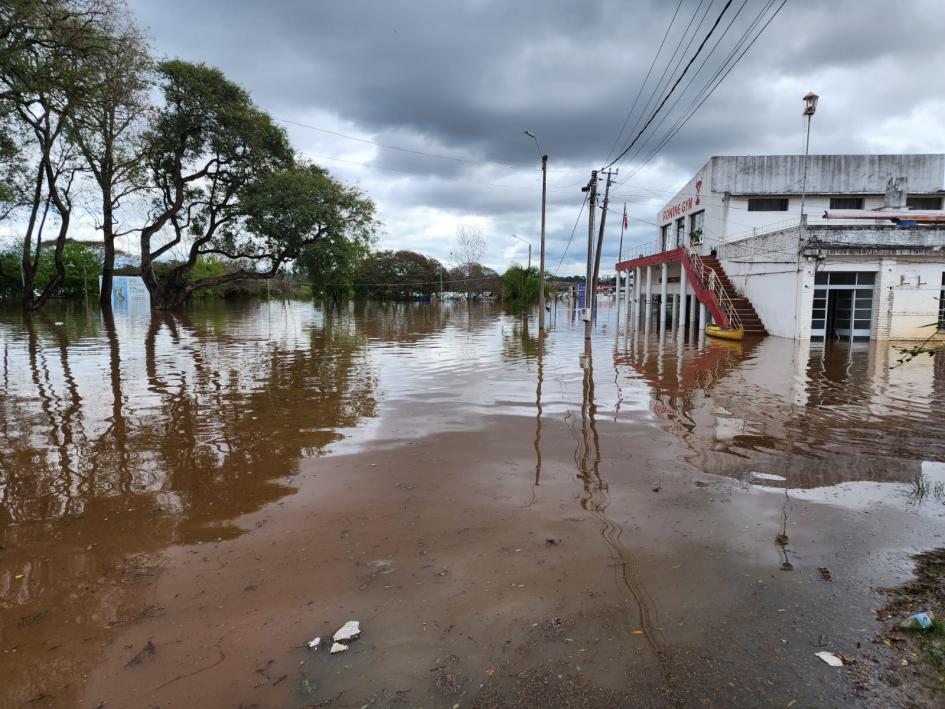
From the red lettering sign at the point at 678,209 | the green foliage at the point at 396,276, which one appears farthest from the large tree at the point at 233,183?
the green foliage at the point at 396,276

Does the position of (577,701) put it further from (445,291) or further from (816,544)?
(445,291)

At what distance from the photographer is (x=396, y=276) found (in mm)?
93750

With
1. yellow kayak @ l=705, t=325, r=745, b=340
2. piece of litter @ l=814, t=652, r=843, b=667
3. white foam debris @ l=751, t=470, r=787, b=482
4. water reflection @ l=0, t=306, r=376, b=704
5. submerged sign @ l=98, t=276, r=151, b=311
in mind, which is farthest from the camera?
submerged sign @ l=98, t=276, r=151, b=311

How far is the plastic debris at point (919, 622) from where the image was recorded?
Answer: 120 inches

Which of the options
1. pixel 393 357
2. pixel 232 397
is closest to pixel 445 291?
pixel 393 357

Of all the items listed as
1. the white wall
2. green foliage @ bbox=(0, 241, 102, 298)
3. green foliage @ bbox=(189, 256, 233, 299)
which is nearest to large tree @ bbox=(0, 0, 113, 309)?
the white wall

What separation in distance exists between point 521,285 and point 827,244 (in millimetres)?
54452

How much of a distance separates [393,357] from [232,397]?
6454mm

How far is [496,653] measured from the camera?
303cm

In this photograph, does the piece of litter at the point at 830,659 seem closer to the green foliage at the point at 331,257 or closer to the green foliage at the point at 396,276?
the green foliage at the point at 331,257

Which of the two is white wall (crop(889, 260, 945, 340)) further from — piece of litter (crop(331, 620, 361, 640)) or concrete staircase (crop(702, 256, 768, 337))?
piece of litter (crop(331, 620, 361, 640))

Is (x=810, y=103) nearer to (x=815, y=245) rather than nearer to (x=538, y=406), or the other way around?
(x=815, y=245)

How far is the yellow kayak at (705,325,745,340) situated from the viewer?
2233 centimetres

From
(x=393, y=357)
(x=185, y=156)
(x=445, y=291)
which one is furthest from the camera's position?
(x=445, y=291)
